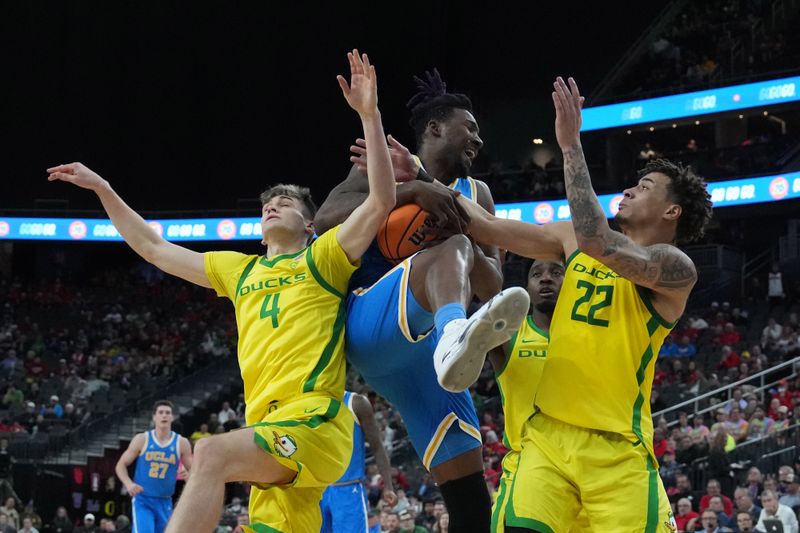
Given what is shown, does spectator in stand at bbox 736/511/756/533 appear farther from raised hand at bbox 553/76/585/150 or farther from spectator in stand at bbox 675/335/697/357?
spectator in stand at bbox 675/335/697/357

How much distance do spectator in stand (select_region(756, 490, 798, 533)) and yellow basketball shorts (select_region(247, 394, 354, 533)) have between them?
704cm

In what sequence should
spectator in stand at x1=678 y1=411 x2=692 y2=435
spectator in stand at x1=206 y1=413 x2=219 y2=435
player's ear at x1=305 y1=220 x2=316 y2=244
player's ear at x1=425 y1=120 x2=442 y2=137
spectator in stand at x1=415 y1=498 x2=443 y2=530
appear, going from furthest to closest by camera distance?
spectator in stand at x1=206 y1=413 x2=219 y2=435 < spectator in stand at x1=678 y1=411 x2=692 y2=435 < spectator in stand at x1=415 y1=498 x2=443 y2=530 < player's ear at x1=425 y1=120 x2=442 y2=137 < player's ear at x1=305 y1=220 x2=316 y2=244

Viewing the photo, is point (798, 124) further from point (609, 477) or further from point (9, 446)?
point (609, 477)

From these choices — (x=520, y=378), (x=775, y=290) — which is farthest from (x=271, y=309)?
(x=775, y=290)

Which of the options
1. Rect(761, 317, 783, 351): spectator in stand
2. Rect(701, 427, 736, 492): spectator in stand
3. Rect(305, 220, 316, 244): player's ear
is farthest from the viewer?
Rect(761, 317, 783, 351): spectator in stand

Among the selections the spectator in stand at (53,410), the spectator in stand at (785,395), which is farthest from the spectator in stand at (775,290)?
the spectator in stand at (53,410)

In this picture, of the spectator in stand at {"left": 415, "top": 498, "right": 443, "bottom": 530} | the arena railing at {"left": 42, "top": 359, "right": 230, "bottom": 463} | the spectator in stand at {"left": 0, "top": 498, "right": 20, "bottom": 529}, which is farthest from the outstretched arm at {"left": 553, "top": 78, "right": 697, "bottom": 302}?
the arena railing at {"left": 42, "top": 359, "right": 230, "bottom": 463}

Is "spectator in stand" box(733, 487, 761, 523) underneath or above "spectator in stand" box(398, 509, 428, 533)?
underneath

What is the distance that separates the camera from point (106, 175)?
33.1 m

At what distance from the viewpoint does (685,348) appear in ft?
63.4

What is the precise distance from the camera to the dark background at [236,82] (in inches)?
1243

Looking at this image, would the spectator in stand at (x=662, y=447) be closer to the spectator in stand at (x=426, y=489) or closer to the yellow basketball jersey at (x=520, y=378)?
the spectator in stand at (x=426, y=489)

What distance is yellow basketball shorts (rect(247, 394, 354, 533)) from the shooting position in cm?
432

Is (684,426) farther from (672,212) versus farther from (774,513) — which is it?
(672,212)
